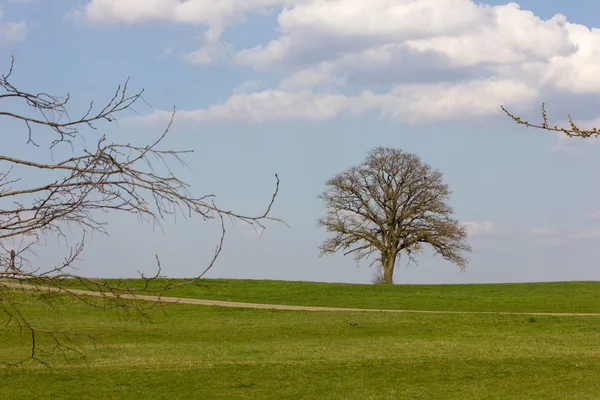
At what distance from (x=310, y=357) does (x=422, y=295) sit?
21403mm

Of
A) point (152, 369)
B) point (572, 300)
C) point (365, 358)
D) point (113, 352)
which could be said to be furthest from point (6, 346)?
point (572, 300)

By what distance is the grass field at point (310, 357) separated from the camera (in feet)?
37.7

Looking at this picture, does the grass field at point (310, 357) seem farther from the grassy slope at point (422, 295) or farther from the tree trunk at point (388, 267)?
the tree trunk at point (388, 267)

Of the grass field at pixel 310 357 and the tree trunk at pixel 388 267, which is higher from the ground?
the tree trunk at pixel 388 267

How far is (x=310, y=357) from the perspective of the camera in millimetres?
14914

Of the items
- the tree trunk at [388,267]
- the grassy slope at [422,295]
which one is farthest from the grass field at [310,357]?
the tree trunk at [388,267]

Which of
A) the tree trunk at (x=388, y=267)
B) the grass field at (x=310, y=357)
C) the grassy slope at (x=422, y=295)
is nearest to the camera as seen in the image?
the grass field at (x=310, y=357)

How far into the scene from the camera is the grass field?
453 inches

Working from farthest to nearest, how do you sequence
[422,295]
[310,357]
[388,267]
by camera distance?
[388,267] → [422,295] → [310,357]

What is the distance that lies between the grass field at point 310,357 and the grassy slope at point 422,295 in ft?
12.0

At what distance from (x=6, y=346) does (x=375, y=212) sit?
29438 millimetres

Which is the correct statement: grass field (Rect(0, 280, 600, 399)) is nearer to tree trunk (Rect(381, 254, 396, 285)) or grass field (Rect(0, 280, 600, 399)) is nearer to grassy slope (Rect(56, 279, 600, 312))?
grassy slope (Rect(56, 279, 600, 312))

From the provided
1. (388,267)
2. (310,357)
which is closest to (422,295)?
(388,267)

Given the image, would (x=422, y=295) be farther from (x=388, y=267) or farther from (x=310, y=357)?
(x=310, y=357)
